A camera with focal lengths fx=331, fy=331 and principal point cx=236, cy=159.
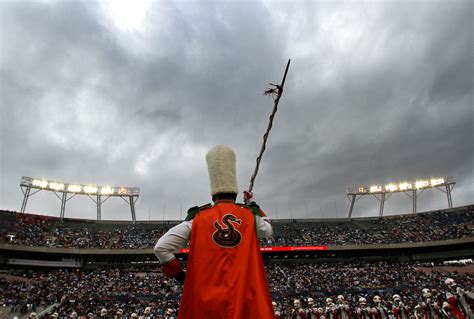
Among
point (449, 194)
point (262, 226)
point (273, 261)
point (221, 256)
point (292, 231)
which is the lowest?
point (273, 261)

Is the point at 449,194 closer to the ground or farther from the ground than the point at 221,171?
farther from the ground

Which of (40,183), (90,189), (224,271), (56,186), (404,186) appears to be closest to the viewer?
(224,271)

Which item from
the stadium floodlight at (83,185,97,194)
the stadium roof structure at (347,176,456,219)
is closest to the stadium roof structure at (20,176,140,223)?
the stadium floodlight at (83,185,97,194)

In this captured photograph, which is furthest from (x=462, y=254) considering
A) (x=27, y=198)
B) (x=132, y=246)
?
(x=27, y=198)

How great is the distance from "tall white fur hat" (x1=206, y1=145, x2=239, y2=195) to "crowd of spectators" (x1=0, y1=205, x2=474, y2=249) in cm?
4299

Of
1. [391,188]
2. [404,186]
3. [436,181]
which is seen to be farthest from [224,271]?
[436,181]

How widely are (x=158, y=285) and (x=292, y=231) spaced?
23937mm

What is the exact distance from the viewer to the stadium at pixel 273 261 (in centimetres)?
3091

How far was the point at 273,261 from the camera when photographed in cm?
4478

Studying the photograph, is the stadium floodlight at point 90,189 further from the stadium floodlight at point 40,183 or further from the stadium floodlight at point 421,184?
the stadium floodlight at point 421,184

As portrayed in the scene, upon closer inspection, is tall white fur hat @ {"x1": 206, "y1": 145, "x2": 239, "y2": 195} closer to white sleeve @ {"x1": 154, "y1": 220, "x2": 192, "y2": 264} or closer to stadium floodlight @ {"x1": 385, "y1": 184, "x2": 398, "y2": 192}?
white sleeve @ {"x1": 154, "y1": 220, "x2": 192, "y2": 264}

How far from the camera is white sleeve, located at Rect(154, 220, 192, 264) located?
A: 2.95 meters

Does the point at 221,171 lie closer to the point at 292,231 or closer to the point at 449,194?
the point at 292,231

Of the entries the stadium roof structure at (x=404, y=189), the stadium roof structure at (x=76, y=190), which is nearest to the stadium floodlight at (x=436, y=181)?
the stadium roof structure at (x=404, y=189)
